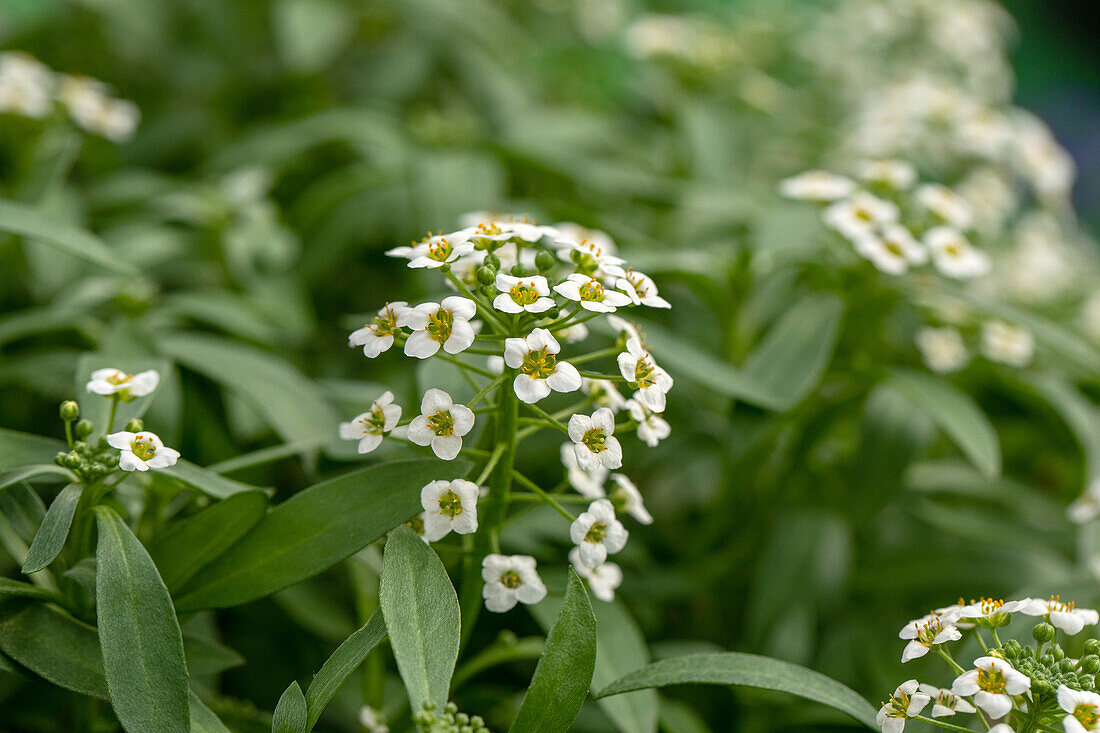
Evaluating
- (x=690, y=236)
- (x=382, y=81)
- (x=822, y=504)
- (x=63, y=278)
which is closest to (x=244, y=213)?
(x=63, y=278)

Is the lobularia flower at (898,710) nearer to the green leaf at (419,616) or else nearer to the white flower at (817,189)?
the green leaf at (419,616)

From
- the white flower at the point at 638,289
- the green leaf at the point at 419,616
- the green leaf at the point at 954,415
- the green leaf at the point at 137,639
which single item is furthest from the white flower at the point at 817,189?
the green leaf at the point at 137,639

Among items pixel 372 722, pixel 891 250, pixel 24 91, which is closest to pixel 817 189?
pixel 891 250

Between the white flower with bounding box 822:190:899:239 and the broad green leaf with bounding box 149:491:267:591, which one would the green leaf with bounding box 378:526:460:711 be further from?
the white flower with bounding box 822:190:899:239

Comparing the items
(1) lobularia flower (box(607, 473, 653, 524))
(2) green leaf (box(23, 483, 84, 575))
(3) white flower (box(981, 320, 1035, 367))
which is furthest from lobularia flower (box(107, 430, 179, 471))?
(3) white flower (box(981, 320, 1035, 367))

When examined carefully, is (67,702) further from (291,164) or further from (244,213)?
(291,164)

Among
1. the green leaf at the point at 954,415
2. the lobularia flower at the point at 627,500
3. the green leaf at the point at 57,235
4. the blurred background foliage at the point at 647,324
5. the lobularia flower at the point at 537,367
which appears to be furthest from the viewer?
the blurred background foliage at the point at 647,324

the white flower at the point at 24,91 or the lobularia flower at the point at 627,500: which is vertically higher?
the white flower at the point at 24,91
